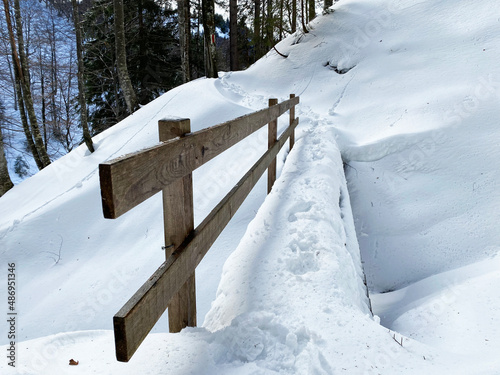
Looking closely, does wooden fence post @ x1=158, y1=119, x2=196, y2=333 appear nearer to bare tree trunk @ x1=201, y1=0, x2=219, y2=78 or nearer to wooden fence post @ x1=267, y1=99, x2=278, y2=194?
wooden fence post @ x1=267, y1=99, x2=278, y2=194

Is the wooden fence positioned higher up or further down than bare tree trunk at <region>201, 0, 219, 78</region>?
further down

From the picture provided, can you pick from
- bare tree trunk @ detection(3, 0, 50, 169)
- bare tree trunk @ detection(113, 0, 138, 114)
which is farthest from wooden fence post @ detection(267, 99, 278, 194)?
bare tree trunk @ detection(3, 0, 50, 169)

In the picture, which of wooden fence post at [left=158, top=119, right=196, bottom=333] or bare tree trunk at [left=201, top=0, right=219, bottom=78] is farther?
bare tree trunk at [left=201, top=0, right=219, bottom=78]

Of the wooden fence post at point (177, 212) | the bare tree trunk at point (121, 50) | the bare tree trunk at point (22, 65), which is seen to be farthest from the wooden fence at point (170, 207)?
the bare tree trunk at point (22, 65)

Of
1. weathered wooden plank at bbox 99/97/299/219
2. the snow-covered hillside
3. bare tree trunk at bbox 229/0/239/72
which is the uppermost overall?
bare tree trunk at bbox 229/0/239/72

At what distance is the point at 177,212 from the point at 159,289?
45cm

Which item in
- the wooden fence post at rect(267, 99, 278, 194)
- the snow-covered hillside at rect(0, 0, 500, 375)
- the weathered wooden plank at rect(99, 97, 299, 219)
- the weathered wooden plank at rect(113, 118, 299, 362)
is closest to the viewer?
the weathered wooden plank at rect(99, 97, 299, 219)

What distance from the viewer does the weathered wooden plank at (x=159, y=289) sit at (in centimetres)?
122

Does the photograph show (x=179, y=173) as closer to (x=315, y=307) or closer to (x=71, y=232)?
(x=315, y=307)

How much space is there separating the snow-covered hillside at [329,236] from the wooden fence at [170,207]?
0.37m

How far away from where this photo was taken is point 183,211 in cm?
180

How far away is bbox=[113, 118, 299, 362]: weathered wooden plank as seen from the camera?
122 centimetres

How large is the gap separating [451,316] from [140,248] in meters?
4.11

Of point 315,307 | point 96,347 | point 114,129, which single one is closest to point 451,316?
point 315,307
